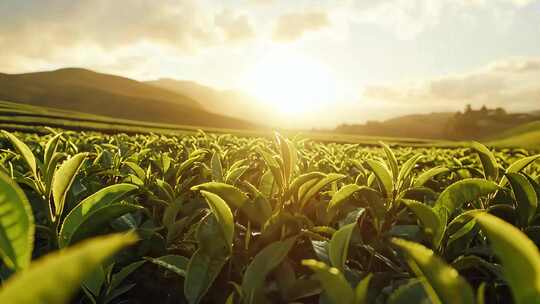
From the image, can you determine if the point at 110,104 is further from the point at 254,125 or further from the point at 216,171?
the point at 216,171

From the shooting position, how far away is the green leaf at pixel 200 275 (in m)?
1.39

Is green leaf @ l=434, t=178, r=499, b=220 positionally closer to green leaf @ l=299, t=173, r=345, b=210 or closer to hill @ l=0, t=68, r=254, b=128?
green leaf @ l=299, t=173, r=345, b=210

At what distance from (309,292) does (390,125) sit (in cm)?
13436

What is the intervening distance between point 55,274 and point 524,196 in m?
1.87

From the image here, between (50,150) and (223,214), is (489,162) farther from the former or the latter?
(50,150)

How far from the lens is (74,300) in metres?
1.62

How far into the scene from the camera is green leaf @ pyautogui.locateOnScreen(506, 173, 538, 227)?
67.9 inches

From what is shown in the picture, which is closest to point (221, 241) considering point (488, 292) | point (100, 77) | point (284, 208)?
point (284, 208)

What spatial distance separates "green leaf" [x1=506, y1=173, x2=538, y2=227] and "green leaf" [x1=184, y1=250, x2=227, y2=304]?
1227mm

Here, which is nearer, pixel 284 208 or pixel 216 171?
pixel 284 208

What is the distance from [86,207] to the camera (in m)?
1.41

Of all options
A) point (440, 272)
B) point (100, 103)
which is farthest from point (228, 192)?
point (100, 103)

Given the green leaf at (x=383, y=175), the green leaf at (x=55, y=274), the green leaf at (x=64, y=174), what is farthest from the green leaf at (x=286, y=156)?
the green leaf at (x=55, y=274)

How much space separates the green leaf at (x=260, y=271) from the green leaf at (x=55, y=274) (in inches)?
33.9
